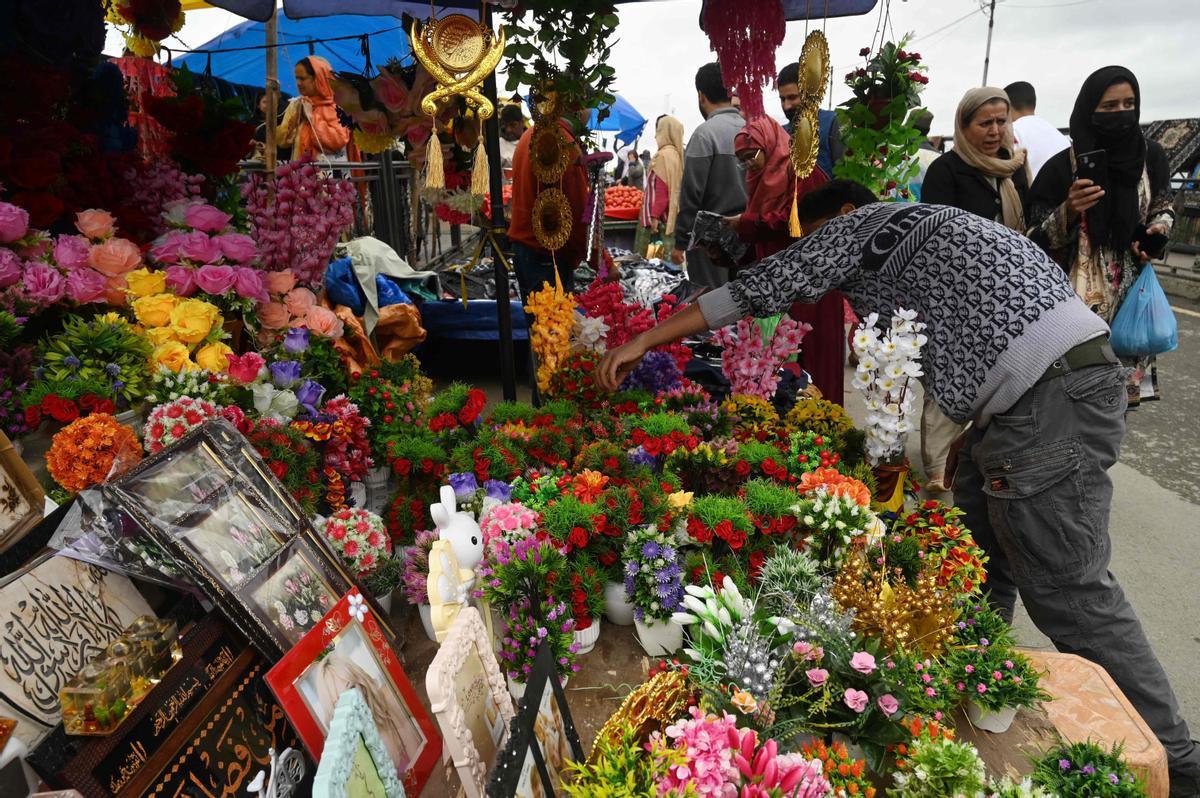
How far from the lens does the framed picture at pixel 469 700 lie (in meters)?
1.06

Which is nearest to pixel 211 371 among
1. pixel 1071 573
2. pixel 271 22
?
pixel 271 22

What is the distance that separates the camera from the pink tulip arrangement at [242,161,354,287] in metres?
2.78

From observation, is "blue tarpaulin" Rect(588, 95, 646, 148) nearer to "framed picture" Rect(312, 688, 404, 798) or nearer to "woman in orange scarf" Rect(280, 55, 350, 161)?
"woman in orange scarf" Rect(280, 55, 350, 161)

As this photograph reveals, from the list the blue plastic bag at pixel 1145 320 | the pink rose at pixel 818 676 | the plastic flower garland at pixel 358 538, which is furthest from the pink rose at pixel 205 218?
the blue plastic bag at pixel 1145 320

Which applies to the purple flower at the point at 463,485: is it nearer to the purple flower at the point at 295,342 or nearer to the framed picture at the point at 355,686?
the framed picture at the point at 355,686

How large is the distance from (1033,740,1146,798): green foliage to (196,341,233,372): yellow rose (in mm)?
2572

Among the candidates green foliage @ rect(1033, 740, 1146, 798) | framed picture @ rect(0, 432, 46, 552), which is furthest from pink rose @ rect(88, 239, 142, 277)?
green foliage @ rect(1033, 740, 1146, 798)

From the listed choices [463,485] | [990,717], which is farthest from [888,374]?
[463,485]

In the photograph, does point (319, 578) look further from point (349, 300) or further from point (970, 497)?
point (349, 300)

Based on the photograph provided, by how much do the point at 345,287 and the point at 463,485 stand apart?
215cm

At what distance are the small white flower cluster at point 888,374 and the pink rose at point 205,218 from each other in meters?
2.33

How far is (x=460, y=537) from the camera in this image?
64.0 inches

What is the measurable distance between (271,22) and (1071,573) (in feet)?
12.4

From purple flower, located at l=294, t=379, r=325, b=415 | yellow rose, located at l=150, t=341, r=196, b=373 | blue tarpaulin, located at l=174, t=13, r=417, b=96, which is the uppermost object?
blue tarpaulin, located at l=174, t=13, r=417, b=96
